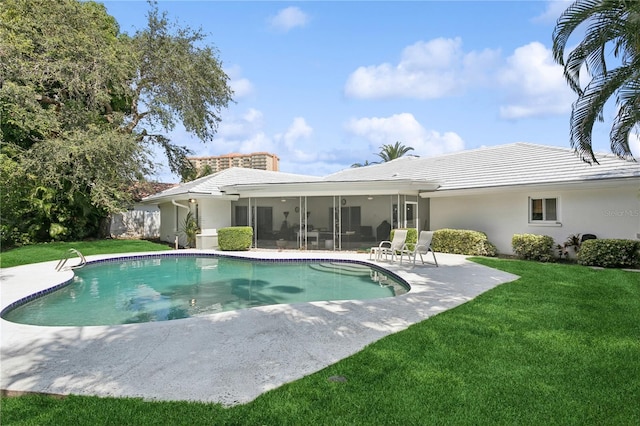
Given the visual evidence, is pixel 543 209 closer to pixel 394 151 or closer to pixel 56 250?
pixel 56 250

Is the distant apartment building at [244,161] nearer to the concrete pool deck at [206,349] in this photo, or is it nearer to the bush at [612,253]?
the bush at [612,253]

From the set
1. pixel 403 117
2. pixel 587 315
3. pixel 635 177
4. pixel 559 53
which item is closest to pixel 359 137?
pixel 403 117

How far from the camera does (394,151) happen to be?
1876 inches

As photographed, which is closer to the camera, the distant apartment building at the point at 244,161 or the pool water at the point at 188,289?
the pool water at the point at 188,289

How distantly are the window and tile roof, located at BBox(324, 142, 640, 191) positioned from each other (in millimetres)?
1052

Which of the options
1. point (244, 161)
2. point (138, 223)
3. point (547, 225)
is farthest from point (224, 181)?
point (244, 161)

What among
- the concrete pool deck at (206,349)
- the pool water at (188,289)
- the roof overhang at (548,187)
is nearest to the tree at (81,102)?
the pool water at (188,289)

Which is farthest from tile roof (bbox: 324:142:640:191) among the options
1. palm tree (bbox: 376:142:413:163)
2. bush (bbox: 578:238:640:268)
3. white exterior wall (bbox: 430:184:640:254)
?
palm tree (bbox: 376:142:413:163)

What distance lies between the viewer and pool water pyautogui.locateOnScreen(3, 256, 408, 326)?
8570 mm

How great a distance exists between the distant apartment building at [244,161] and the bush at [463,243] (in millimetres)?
36012

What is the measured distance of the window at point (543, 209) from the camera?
15.4 metres

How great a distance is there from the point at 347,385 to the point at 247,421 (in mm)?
1143

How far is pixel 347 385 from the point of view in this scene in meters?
4.01

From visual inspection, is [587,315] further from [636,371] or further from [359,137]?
[359,137]
